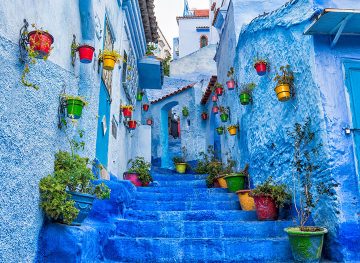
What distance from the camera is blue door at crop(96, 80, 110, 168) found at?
21.1 feet

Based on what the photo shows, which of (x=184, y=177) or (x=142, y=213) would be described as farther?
(x=184, y=177)

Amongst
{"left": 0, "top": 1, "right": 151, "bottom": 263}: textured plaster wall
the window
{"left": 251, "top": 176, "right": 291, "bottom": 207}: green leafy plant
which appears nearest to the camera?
{"left": 0, "top": 1, "right": 151, "bottom": 263}: textured plaster wall

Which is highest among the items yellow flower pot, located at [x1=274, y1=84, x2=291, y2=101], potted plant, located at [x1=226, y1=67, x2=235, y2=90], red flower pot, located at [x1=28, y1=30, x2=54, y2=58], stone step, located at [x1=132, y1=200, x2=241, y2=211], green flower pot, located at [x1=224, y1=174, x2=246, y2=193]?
potted plant, located at [x1=226, y1=67, x2=235, y2=90]

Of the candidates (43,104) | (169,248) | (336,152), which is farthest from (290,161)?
(43,104)

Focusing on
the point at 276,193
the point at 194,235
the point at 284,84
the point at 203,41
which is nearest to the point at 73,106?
the point at 194,235

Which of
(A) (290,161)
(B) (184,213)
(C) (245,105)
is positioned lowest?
(B) (184,213)

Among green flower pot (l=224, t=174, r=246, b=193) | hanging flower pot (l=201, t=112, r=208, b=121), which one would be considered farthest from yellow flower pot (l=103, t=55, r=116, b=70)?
hanging flower pot (l=201, t=112, r=208, b=121)

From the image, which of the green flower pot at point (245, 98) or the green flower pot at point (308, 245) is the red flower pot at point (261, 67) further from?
the green flower pot at point (308, 245)

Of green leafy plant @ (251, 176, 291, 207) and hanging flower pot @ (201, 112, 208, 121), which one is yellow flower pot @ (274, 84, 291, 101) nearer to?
green leafy plant @ (251, 176, 291, 207)

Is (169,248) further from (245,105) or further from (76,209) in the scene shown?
(245,105)

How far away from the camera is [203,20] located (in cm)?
2945

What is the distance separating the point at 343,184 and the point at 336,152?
1.48 ft

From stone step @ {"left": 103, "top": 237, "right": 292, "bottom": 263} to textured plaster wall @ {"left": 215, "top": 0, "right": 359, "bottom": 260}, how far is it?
783 millimetres

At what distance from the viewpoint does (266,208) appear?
570 cm
